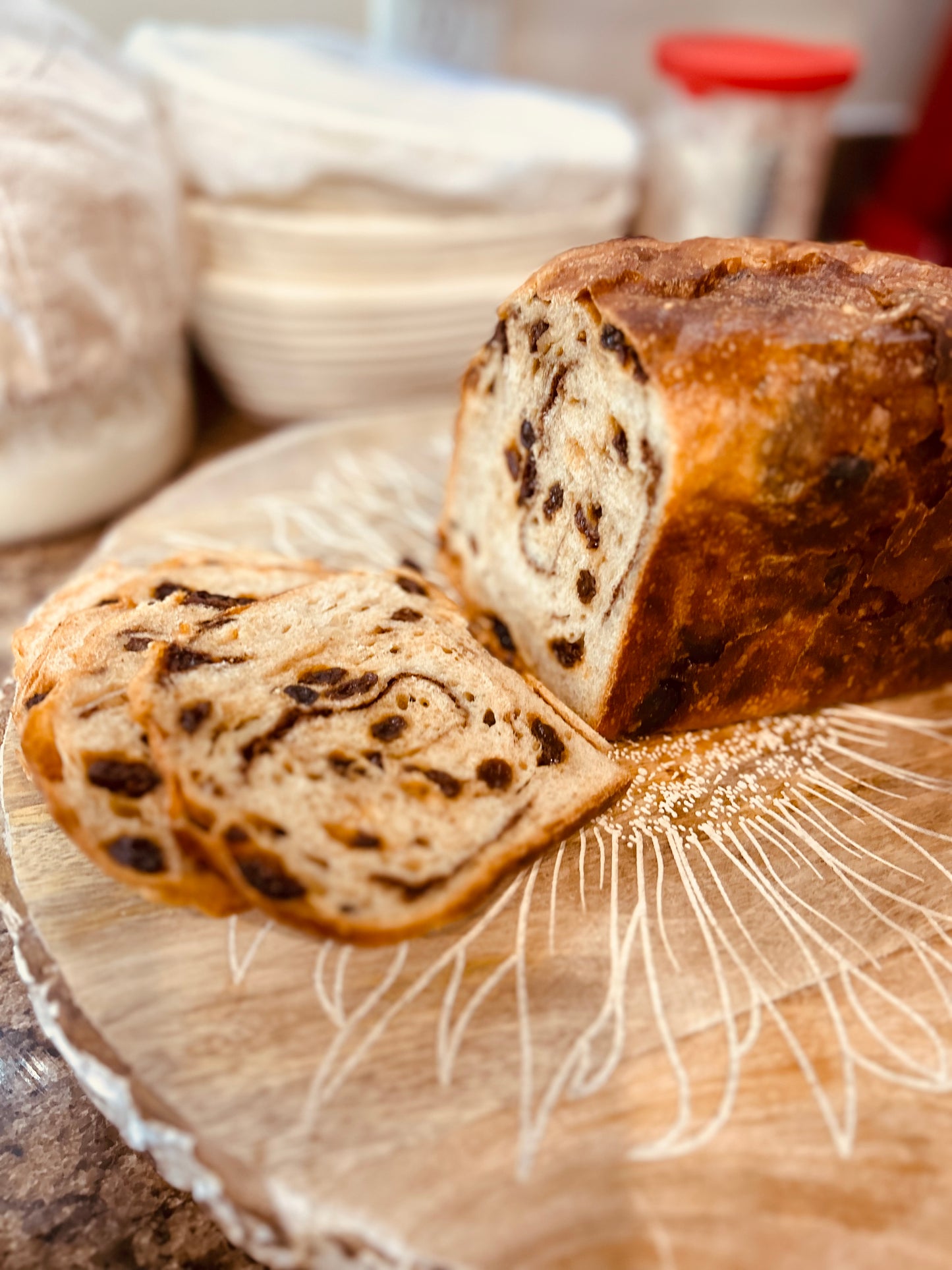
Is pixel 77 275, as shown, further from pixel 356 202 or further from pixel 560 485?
pixel 560 485

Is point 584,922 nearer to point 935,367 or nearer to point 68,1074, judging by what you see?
point 68,1074

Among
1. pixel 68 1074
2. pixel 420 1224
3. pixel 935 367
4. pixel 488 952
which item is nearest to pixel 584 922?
pixel 488 952

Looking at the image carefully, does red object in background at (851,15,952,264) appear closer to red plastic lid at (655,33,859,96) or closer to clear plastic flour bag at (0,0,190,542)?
red plastic lid at (655,33,859,96)

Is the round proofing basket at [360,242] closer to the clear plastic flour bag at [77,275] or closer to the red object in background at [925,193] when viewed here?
the clear plastic flour bag at [77,275]

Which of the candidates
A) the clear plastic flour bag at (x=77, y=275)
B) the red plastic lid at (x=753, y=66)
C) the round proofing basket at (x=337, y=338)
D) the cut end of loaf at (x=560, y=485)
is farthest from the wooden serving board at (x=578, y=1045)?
the red plastic lid at (x=753, y=66)

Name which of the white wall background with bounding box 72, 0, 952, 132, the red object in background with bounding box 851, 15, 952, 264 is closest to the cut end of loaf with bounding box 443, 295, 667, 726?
the white wall background with bounding box 72, 0, 952, 132

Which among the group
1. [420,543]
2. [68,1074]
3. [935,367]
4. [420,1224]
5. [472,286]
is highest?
[935,367]
